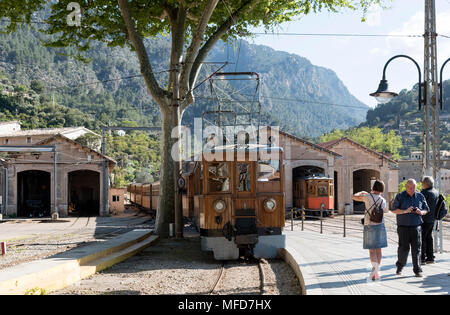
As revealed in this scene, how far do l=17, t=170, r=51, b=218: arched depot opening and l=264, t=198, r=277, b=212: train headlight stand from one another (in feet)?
92.3

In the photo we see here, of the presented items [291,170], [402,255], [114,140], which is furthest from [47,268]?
[114,140]

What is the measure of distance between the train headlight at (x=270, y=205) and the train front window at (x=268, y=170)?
54cm

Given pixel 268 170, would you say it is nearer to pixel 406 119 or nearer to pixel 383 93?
pixel 383 93

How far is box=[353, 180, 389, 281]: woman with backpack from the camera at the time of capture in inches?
268

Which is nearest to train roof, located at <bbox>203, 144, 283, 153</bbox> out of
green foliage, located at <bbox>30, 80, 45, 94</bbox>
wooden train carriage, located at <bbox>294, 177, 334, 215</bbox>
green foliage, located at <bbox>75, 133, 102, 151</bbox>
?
wooden train carriage, located at <bbox>294, 177, 334, 215</bbox>

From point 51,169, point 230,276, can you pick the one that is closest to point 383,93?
point 230,276

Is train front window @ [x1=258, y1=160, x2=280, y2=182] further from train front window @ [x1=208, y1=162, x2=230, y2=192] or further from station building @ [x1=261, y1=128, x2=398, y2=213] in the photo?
station building @ [x1=261, y1=128, x2=398, y2=213]

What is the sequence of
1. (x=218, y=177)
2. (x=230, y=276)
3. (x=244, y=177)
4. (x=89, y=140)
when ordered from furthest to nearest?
(x=89, y=140) → (x=218, y=177) → (x=244, y=177) → (x=230, y=276)

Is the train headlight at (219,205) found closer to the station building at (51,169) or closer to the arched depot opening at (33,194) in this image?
the station building at (51,169)

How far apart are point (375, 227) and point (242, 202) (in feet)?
14.5

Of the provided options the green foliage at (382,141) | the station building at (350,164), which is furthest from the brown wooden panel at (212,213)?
the green foliage at (382,141)

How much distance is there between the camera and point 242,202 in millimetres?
10898

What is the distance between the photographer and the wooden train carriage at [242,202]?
10.7m

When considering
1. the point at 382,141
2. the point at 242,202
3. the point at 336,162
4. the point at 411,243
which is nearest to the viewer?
the point at 411,243
